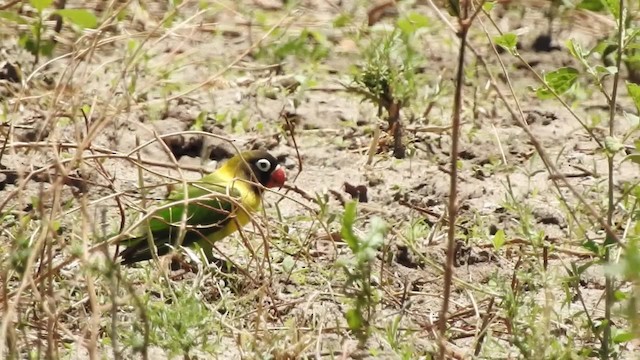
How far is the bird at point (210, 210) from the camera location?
15.0ft

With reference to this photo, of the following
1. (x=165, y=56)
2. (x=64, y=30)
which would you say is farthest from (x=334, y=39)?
(x=64, y=30)

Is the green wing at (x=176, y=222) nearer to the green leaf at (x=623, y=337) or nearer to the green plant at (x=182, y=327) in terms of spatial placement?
the green plant at (x=182, y=327)

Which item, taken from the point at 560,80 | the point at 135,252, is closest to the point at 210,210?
the point at 135,252

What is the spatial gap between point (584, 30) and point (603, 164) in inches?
72.6

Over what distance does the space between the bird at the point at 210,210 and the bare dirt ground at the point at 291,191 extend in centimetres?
11

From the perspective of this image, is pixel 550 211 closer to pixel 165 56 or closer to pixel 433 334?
pixel 433 334

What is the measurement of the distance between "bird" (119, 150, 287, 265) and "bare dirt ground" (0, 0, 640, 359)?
0.37 feet

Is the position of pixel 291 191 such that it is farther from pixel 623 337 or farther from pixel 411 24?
pixel 623 337

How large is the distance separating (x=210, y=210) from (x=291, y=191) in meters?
0.68

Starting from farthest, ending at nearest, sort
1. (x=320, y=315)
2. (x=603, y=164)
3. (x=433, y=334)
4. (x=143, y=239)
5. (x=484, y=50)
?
(x=484, y=50) → (x=603, y=164) → (x=143, y=239) → (x=320, y=315) → (x=433, y=334)

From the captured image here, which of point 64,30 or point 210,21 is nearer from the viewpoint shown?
point 64,30

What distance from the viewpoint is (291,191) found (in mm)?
5777

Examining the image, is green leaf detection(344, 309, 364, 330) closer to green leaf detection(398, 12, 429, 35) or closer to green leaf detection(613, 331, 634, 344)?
green leaf detection(613, 331, 634, 344)

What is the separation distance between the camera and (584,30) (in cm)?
771
